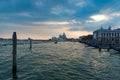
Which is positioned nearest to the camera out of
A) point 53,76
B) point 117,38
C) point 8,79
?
point 8,79

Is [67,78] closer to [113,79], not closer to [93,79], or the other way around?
[93,79]

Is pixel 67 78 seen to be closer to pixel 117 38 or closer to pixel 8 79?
pixel 8 79

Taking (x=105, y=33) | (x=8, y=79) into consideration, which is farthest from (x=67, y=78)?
(x=105, y=33)

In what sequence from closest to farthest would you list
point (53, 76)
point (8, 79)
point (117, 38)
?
point (8, 79) → point (53, 76) → point (117, 38)

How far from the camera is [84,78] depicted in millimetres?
18688

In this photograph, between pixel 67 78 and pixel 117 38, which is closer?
pixel 67 78

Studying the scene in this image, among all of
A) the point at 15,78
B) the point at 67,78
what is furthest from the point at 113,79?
the point at 15,78

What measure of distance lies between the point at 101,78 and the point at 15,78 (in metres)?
8.47

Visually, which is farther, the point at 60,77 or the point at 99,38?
the point at 99,38

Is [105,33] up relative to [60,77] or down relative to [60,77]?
up

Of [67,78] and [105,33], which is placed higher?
[105,33]

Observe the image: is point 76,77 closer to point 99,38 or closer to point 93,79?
point 93,79

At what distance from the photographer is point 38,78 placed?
1833 centimetres

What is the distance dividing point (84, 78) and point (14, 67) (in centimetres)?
761
